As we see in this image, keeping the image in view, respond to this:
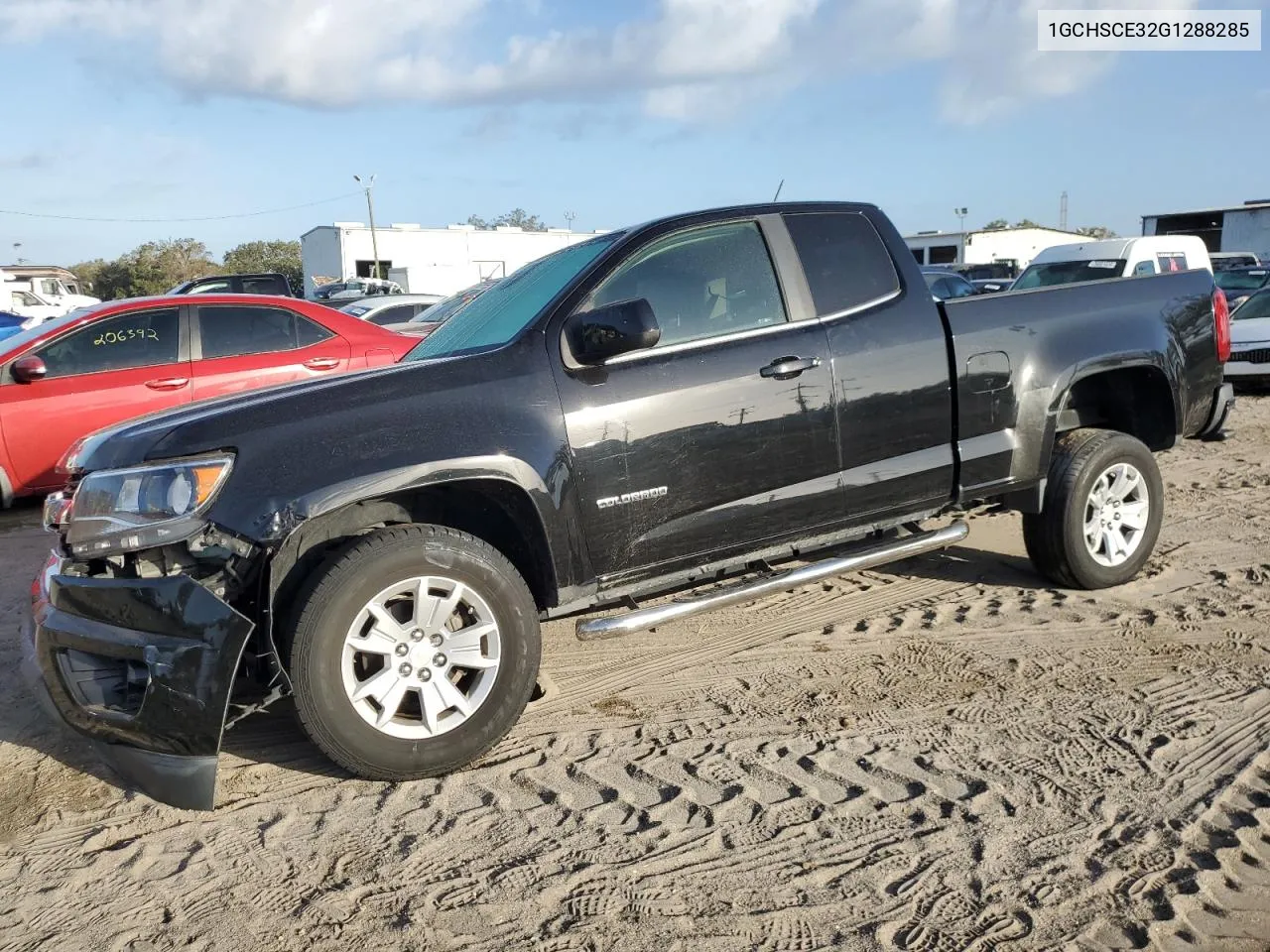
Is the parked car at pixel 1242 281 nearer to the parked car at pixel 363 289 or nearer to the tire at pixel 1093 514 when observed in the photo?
the tire at pixel 1093 514

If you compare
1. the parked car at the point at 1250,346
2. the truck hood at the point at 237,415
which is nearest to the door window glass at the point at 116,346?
the truck hood at the point at 237,415

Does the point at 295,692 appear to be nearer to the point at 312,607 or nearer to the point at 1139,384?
the point at 312,607

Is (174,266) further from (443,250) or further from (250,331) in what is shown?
(250,331)

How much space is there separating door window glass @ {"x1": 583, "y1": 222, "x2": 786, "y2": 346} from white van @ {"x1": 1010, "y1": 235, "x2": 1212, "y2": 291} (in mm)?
10572

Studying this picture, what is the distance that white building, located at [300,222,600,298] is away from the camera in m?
45.5

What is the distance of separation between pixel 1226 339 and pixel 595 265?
342 cm

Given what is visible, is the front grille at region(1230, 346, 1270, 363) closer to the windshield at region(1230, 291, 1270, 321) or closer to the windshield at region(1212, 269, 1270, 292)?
the windshield at region(1230, 291, 1270, 321)

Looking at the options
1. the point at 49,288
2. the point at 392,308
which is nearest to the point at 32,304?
the point at 49,288

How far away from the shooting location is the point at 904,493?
4480mm

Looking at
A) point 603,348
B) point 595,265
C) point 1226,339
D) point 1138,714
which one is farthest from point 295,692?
point 1226,339

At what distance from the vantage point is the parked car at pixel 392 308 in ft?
47.2

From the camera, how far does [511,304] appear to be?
14.1ft

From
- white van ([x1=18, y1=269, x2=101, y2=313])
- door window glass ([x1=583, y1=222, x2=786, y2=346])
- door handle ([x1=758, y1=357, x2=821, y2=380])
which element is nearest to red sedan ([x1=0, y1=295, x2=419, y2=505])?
door window glass ([x1=583, y1=222, x2=786, y2=346])

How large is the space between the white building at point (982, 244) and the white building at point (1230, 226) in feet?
16.2
